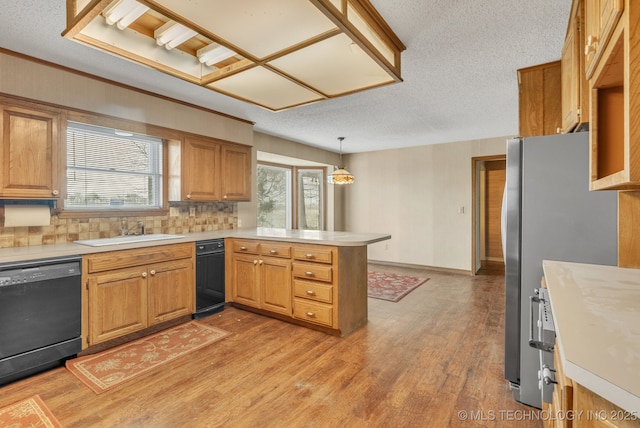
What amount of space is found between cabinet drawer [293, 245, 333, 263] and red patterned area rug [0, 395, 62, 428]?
6.55 ft

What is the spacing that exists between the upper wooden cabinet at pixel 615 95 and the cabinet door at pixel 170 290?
3.19 metres

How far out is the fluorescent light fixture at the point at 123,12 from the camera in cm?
162

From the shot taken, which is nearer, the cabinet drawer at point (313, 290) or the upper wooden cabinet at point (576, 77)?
the upper wooden cabinet at point (576, 77)

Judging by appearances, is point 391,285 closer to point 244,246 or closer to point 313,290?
point 313,290

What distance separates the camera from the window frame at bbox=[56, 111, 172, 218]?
2613mm

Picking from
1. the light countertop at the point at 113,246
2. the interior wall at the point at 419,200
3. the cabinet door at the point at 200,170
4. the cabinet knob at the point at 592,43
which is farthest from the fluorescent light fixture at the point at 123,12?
the interior wall at the point at 419,200

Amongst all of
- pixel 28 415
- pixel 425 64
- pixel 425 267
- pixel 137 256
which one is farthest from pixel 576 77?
pixel 425 267

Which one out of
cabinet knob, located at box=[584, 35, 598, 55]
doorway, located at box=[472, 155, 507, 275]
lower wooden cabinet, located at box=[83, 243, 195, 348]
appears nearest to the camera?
cabinet knob, located at box=[584, 35, 598, 55]

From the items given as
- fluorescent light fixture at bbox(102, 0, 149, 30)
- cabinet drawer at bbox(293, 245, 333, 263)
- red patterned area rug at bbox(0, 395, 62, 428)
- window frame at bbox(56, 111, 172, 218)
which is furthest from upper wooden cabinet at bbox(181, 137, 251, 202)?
red patterned area rug at bbox(0, 395, 62, 428)

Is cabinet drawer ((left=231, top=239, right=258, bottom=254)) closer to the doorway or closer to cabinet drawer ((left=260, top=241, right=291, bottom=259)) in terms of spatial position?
cabinet drawer ((left=260, top=241, right=291, bottom=259))

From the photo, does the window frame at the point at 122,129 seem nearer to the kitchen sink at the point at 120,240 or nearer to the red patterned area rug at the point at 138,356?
the kitchen sink at the point at 120,240

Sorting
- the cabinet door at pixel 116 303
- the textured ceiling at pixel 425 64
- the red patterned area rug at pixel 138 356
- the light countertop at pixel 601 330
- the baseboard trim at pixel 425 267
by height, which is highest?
the textured ceiling at pixel 425 64

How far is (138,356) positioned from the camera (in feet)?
8.10

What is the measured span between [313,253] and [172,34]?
203cm
